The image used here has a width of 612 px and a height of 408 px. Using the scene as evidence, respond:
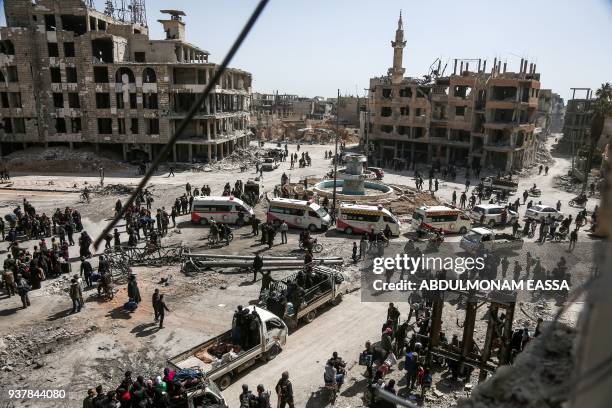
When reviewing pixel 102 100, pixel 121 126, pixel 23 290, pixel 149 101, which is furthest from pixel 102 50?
pixel 23 290

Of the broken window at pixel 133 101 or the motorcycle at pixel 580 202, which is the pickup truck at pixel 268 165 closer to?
the broken window at pixel 133 101

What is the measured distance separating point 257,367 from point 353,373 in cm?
279

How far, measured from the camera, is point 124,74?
154 ft

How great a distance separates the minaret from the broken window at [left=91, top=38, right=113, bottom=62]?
111 ft

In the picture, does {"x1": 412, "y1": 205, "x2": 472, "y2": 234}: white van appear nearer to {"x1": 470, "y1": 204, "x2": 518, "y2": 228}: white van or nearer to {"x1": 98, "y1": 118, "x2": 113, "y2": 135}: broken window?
{"x1": 470, "y1": 204, "x2": 518, "y2": 228}: white van

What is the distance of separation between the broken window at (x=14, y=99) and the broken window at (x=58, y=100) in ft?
10.9

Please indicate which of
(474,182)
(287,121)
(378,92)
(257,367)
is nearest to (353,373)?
(257,367)

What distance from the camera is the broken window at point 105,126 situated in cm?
4931

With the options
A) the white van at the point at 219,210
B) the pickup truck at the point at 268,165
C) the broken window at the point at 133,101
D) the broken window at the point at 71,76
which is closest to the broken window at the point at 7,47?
the broken window at the point at 71,76

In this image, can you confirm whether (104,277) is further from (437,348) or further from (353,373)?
(437,348)

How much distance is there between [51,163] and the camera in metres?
45.9

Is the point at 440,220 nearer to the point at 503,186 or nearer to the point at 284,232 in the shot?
the point at 284,232

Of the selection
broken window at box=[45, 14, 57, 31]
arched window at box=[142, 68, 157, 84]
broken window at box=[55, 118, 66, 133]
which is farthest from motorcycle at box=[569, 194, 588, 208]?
broken window at box=[45, 14, 57, 31]

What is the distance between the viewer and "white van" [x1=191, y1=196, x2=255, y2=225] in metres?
27.0
